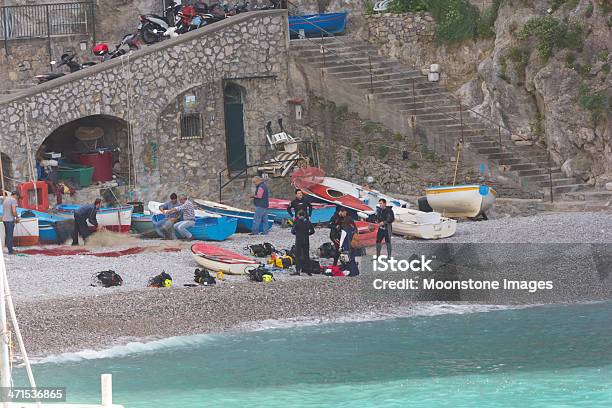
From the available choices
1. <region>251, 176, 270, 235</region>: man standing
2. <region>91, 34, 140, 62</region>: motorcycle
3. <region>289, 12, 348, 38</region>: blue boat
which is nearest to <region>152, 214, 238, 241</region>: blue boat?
<region>251, 176, 270, 235</region>: man standing

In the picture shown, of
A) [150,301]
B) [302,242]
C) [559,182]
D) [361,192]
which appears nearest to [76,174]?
[361,192]

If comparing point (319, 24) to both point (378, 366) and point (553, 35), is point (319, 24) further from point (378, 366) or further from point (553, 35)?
point (378, 366)

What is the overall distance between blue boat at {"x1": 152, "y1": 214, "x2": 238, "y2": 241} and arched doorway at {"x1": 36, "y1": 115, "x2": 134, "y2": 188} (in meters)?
4.47

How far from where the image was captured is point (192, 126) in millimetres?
35719

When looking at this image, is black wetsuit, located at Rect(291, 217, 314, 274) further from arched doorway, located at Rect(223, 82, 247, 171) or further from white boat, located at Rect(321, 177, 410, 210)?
arched doorway, located at Rect(223, 82, 247, 171)

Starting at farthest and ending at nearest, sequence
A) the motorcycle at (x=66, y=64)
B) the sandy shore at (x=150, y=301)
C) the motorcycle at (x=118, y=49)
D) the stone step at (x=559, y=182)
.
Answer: the motorcycle at (x=118, y=49)
the motorcycle at (x=66, y=64)
the stone step at (x=559, y=182)
the sandy shore at (x=150, y=301)

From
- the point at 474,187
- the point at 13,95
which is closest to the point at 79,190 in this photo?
the point at 13,95

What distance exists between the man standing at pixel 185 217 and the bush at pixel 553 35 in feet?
31.0

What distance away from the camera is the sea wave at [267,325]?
915 inches

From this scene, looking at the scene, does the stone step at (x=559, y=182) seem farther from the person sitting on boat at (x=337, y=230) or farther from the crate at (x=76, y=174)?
the crate at (x=76, y=174)

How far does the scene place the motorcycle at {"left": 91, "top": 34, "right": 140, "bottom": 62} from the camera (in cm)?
3531

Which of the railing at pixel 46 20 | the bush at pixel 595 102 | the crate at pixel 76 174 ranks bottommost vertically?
the crate at pixel 76 174

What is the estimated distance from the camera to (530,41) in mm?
34812

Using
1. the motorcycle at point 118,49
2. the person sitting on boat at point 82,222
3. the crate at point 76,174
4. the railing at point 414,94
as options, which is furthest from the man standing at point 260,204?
the motorcycle at point 118,49
